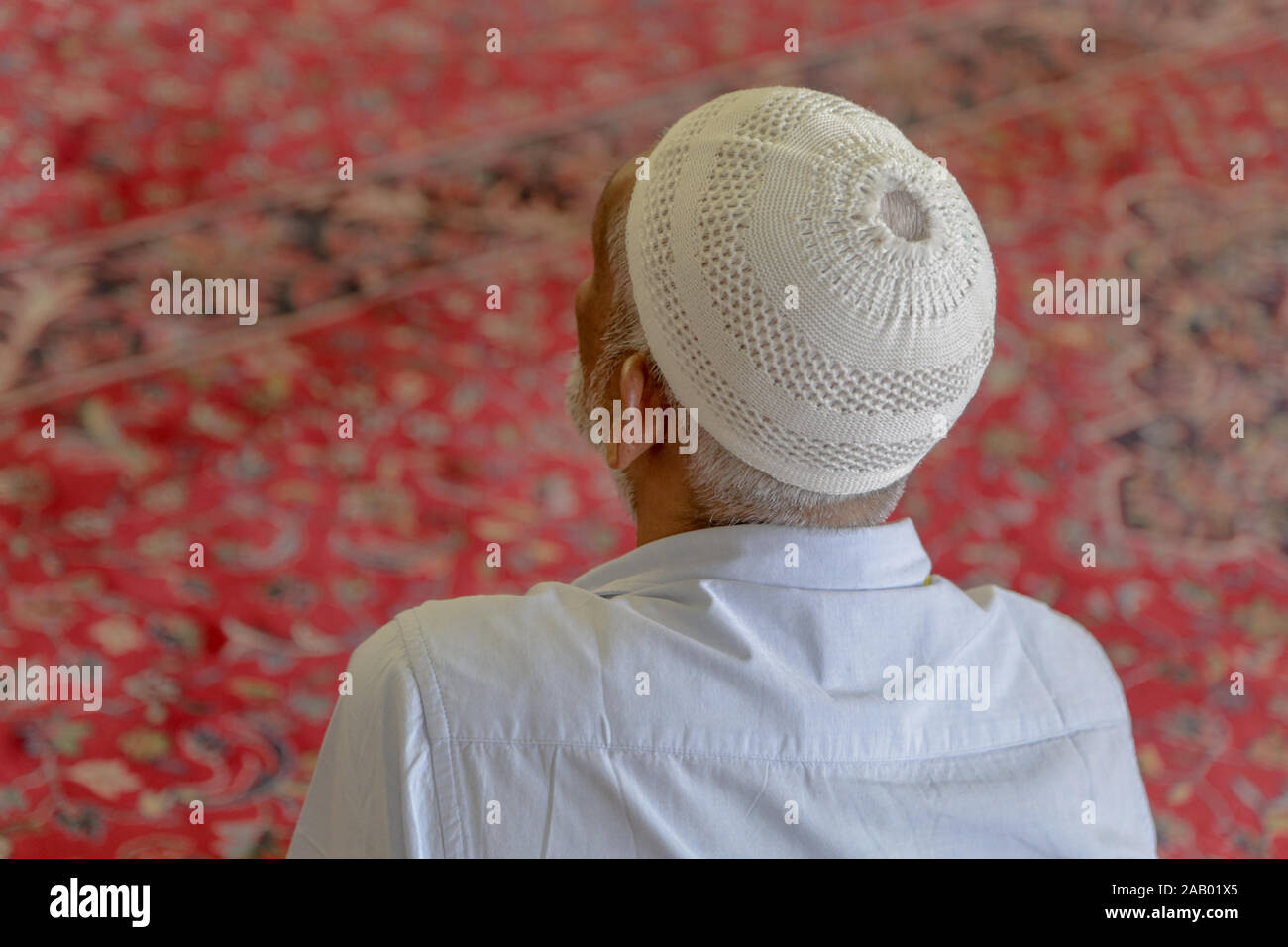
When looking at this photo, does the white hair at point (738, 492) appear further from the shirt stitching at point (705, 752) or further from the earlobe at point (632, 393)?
the shirt stitching at point (705, 752)

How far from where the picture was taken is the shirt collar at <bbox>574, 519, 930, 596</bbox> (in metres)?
0.96

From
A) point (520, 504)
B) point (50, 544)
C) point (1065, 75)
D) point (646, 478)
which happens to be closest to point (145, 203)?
point (50, 544)

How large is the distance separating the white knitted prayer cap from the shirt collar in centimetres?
5

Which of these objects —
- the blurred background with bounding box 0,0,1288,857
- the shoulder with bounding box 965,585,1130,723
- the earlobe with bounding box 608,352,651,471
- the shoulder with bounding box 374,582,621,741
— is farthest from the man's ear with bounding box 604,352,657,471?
the blurred background with bounding box 0,0,1288,857

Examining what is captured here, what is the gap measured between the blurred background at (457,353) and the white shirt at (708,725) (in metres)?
1.03

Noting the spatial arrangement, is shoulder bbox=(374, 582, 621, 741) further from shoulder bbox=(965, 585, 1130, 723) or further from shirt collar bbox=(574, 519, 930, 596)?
shoulder bbox=(965, 585, 1130, 723)

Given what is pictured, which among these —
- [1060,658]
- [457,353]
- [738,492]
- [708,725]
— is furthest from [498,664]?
[457,353]

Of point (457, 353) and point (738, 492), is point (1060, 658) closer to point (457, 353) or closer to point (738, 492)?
point (738, 492)

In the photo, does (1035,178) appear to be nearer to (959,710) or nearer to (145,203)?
(145,203)

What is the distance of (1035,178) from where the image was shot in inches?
109

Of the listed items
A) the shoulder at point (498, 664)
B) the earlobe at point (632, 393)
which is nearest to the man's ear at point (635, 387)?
the earlobe at point (632, 393)

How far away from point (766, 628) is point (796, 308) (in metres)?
0.23

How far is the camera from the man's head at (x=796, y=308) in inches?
37.1

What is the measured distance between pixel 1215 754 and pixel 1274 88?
162 cm
